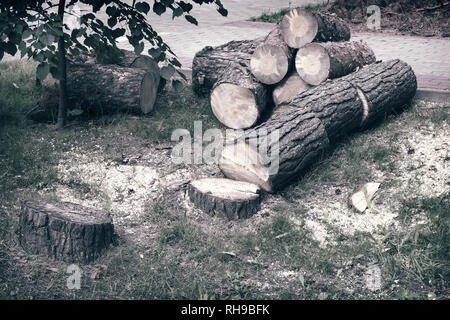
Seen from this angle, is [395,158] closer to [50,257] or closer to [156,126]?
[156,126]

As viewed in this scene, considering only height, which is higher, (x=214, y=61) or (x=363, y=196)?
(x=214, y=61)

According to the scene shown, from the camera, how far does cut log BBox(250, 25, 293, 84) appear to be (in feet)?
19.1

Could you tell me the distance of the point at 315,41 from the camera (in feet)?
19.6

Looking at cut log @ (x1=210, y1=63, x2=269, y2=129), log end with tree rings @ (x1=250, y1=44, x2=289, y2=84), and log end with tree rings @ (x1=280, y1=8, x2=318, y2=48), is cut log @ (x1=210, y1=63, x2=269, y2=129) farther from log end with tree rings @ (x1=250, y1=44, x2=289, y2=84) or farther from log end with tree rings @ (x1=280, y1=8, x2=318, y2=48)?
log end with tree rings @ (x1=280, y1=8, x2=318, y2=48)

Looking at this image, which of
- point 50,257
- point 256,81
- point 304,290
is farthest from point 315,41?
point 50,257

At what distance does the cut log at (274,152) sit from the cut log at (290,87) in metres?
1.07

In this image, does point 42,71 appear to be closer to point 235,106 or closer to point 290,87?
point 235,106

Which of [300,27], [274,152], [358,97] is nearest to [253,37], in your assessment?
[300,27]

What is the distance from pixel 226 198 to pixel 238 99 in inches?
70.2

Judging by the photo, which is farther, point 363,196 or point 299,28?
point 299,28

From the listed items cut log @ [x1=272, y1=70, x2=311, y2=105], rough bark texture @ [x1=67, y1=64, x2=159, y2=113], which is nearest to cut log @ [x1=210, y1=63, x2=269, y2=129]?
cut log @ [x1=272, y1=70, x2=311, y2=105]

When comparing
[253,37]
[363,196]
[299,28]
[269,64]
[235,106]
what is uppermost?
[299,28]

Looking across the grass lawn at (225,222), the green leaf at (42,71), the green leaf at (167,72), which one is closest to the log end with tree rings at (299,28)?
the grass lawn at (225,222)

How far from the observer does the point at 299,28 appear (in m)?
5.90
